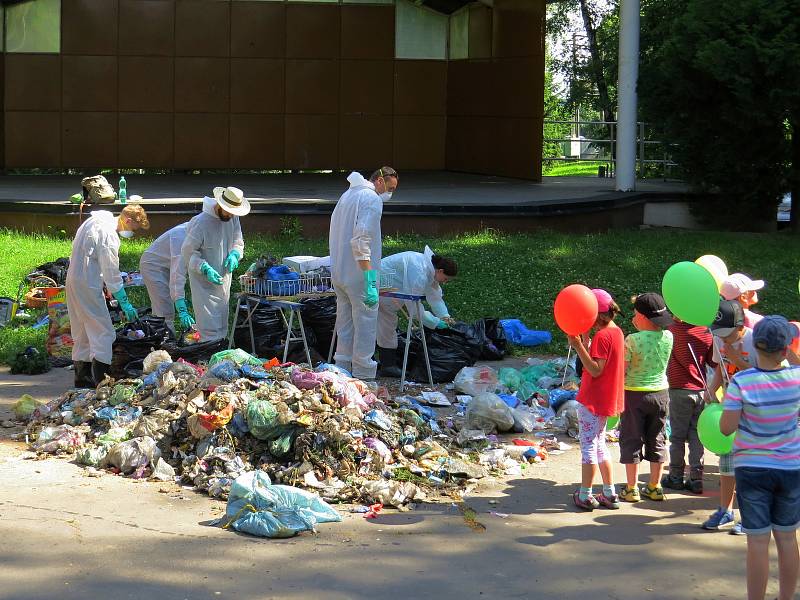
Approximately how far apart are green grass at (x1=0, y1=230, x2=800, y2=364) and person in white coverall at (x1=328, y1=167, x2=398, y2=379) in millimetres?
2526

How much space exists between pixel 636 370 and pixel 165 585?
323 centimetres

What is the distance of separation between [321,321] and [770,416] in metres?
6.30

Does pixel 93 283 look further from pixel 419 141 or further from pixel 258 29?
pixel 419 141

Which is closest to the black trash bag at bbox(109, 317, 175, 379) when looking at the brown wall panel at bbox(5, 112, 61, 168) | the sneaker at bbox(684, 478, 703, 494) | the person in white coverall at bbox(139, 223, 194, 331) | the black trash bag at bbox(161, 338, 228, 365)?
the black trash bag at bbox(161, 338, 228, 365)

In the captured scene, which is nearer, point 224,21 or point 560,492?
point 560,492

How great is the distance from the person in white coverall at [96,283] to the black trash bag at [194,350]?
0.54m

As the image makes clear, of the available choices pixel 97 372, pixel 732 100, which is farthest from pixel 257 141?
pixel 97 372

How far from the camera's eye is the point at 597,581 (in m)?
5.73

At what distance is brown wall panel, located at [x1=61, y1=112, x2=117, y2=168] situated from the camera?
2359cm

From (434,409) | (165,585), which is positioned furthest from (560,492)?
(165,585)

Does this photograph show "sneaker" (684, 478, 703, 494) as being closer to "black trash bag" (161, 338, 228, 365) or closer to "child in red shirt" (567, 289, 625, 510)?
"child in red shirt" (567, 289, 625, 510)

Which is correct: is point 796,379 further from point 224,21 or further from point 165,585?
point 224,21

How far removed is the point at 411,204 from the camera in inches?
672

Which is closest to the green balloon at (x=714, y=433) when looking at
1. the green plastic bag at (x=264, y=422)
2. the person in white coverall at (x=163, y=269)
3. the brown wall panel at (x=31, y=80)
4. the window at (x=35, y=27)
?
the green plastic bag at (x=264, y=422)
